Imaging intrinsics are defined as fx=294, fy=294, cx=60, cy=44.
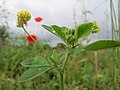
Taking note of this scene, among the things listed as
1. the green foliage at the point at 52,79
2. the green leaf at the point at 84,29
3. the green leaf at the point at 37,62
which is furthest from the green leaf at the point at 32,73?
the green foliage at the point at 52,79

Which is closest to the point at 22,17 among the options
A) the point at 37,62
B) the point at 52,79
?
the point at 37,62

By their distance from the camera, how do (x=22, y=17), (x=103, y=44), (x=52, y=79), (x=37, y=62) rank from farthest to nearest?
(x=52, y=79) → (x=22, y=17) → (x=37, y=62) → (x=103, y=44)

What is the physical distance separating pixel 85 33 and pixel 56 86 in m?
1.97

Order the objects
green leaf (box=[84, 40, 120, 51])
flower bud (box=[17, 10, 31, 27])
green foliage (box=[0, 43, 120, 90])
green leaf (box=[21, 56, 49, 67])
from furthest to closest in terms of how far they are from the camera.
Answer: green foliage (box=[0, 43, 120, 90]), flower bud (box=[17, 10, 31, 27]), green leaf (box=[21, 56, 49, 67]), green leaf (box=[84, 40, 120, 51])

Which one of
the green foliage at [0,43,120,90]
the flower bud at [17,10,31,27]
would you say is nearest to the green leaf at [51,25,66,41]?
the flower bud at [17,10,31,27]

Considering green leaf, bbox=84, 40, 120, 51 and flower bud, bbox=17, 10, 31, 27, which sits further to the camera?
flower bud, bbox=17, 10, 31, 27

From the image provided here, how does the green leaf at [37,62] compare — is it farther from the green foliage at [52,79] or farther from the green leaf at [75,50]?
the green foliage at [52,79]

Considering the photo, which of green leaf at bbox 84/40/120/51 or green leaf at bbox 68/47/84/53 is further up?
green leaf at bbox 84/40/120/51

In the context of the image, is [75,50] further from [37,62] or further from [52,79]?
[52,79]

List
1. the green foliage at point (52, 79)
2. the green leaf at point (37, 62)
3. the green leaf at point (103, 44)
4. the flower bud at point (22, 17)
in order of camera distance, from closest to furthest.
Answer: the green leaf at point (103, 44) < the green leaf at point (37, 62) < the flower bud at point (22, 17) < the green foliage at point (52, 79)

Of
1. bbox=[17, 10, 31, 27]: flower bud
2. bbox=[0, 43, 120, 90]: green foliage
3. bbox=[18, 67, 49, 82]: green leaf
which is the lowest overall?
bbox=[0, 43, 120, 90]: green foliage

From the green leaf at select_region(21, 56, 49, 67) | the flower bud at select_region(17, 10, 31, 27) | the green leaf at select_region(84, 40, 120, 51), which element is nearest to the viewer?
the green leaf at select_region(84, 40, 120, 51)

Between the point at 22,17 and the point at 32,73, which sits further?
the point at 22,17

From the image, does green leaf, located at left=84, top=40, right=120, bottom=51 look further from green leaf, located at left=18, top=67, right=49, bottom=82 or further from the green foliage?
the green foliage
